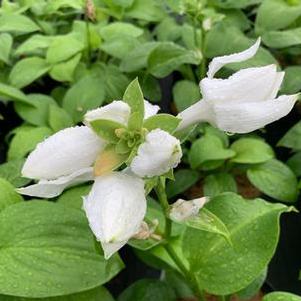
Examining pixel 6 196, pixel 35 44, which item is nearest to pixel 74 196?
pixel 6 196

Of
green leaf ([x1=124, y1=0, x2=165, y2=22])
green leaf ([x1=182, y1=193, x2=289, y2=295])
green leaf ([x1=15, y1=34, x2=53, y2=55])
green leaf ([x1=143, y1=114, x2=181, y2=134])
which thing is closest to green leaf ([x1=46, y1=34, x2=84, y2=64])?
green leaf ([x1=15, y1=34, x2=53, y2=55])

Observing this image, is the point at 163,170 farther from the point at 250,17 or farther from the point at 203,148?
the point at 250,17

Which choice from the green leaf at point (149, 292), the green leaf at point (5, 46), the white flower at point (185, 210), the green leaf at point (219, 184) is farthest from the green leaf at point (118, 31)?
the white flower at point (185, 210)

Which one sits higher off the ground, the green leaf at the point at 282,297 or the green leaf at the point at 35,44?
the green leaf at the point at 35,44

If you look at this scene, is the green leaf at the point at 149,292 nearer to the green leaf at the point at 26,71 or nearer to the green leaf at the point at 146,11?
the green leaf at the point at 26,71

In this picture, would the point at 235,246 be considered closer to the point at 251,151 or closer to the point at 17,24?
the point at 251,151
